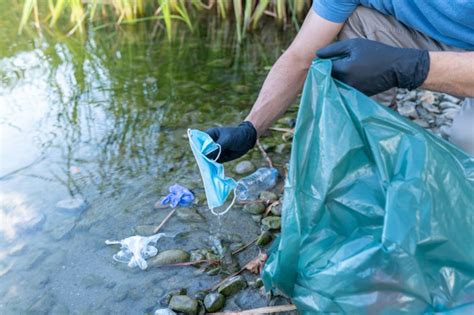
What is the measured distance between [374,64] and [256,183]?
0.86m

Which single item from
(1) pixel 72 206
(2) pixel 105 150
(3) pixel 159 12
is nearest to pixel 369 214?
(1) pixel 72 206

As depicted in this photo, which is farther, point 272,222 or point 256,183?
point 256,183

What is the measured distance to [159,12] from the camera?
14.2ft

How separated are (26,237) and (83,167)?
0.47m

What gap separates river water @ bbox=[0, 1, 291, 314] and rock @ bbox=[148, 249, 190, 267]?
0.02 m

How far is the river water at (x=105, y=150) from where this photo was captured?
1.67 meters

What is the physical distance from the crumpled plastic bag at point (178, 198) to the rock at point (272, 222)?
30 centimetres

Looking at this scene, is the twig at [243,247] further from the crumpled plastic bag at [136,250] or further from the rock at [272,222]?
the crumpled plastic bag at [136,250]

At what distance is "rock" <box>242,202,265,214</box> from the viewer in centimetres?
197

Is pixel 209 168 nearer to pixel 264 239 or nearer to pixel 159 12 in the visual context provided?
pixel 264 239

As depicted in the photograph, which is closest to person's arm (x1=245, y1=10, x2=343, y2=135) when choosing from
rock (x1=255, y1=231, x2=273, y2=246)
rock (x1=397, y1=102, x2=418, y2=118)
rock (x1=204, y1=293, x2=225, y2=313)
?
rock (x1=255, y1=231, x2=273, y2=246)

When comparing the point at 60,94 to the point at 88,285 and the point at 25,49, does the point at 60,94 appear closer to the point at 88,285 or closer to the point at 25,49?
the point at 25,49

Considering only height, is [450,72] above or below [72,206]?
above

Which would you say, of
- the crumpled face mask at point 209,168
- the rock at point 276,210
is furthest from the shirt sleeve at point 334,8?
the rock at point 276,210
